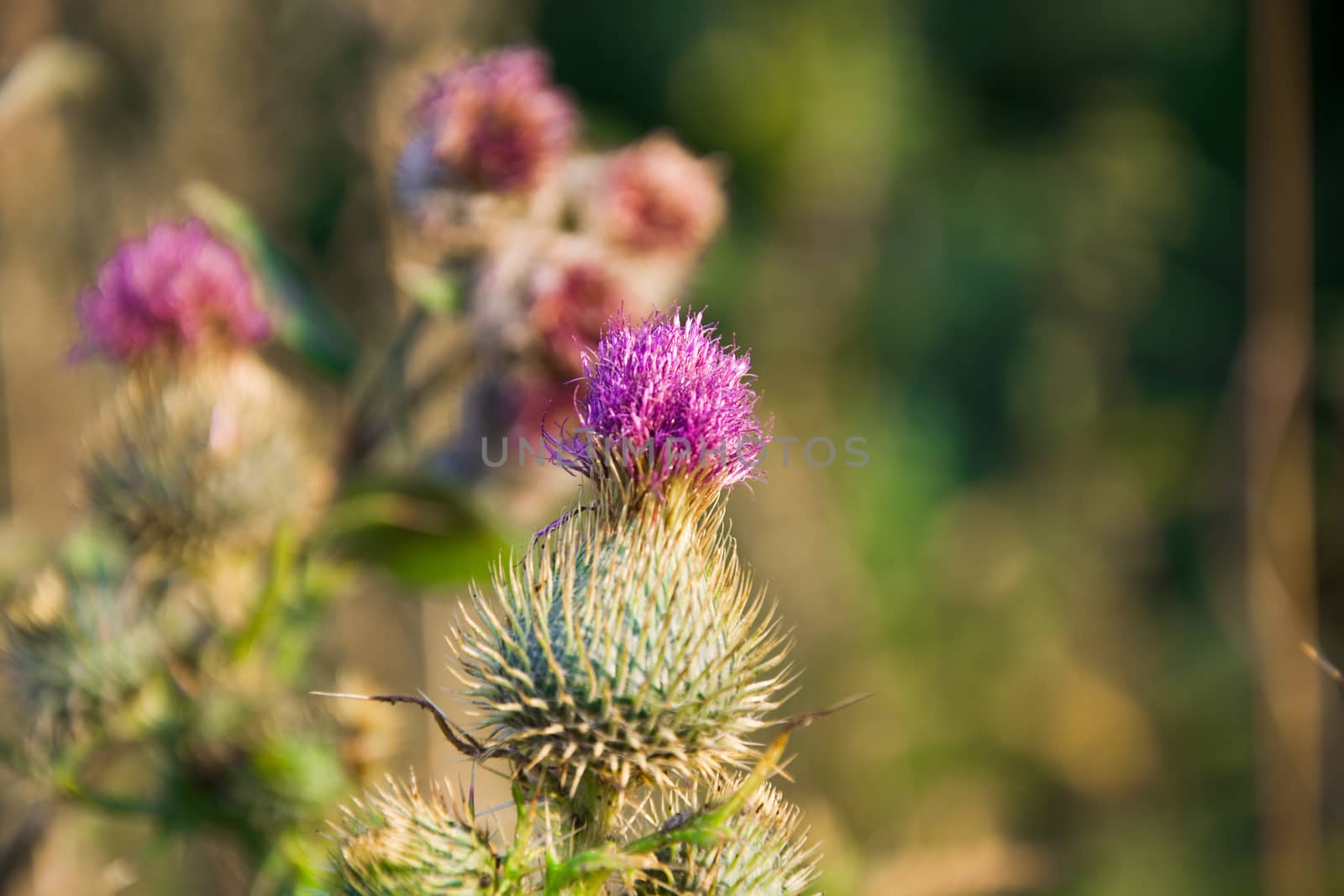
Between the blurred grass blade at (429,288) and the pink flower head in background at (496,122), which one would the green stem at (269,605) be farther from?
the pink flower head in background at (496,122)

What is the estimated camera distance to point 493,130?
296 centimetres

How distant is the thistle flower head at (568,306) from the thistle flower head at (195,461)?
31.2 inches

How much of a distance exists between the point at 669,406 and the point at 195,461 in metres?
1.68

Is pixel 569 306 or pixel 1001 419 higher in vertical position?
pixel 1001 419

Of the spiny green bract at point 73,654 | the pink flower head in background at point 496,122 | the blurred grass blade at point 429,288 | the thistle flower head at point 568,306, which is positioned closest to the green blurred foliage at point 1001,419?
the pink flower head in background at point 496,122

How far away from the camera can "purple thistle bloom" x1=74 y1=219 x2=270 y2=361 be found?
3.02 metres

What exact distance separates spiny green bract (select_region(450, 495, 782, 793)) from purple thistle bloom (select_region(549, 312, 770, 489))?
0.28 ft

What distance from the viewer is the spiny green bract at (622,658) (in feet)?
5.50

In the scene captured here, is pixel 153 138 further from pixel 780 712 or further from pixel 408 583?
pixel 780 712

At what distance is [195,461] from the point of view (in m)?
2.95

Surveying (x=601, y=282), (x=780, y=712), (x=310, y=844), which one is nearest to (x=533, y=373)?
(x=601, y=282)

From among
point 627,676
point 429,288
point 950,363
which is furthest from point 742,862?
point 950,363

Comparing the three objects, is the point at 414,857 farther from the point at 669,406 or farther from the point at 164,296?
the point at 164,296

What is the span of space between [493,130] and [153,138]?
332 cm
